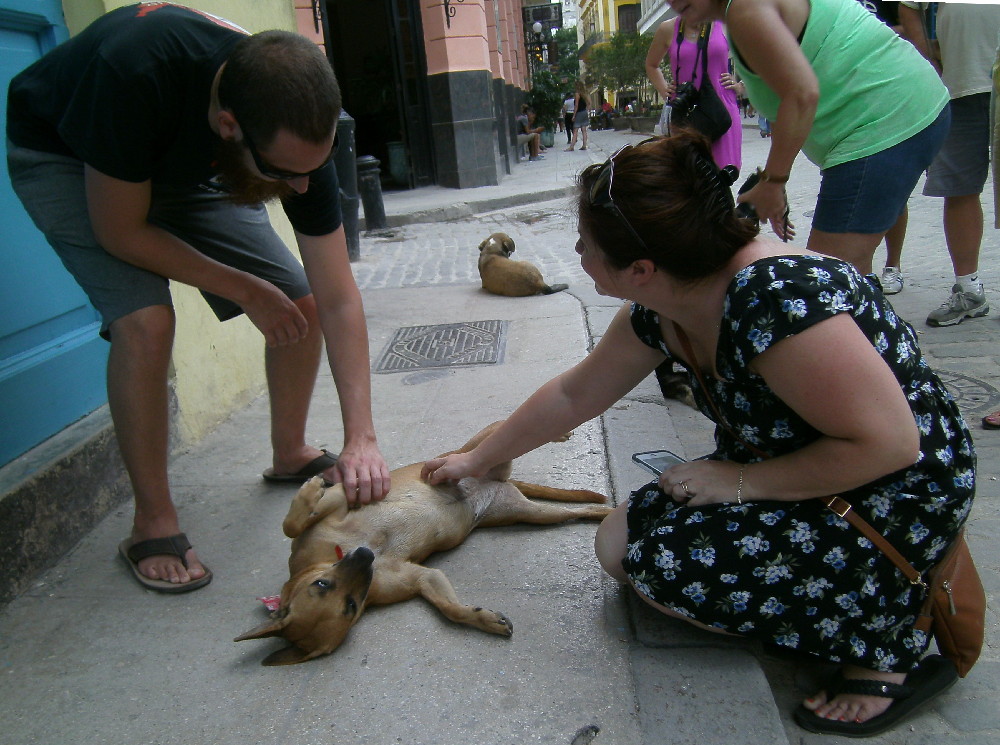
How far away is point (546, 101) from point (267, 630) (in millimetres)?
27746

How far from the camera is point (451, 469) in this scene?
8.79 feet

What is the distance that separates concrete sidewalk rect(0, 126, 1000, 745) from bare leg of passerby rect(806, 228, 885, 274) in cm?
95

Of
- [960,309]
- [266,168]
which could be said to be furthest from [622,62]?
[266,168]

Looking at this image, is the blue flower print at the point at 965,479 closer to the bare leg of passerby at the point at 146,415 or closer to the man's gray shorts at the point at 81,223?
the bare leg of passerby at the point at 146,415

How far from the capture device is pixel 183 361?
3.62 m

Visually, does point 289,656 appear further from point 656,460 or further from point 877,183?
point 877,183

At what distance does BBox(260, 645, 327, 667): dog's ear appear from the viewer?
7.11ft

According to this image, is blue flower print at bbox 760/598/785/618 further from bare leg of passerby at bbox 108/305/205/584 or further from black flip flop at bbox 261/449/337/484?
black flip flop at bbox 261/449/337/484

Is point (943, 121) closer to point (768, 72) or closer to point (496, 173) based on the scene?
point (768, 72)

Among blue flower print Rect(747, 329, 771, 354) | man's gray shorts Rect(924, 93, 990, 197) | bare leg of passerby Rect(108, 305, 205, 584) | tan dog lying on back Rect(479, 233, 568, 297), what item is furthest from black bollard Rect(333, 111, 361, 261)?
blue flower print Rect(747, 329, 771, 354)

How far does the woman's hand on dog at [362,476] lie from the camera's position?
2.54 metres

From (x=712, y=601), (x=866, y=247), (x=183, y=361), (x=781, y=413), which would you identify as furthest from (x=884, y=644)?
(x=183, y=361)

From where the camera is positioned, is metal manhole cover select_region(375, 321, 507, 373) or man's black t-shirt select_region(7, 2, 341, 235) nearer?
man's black t-shirt select_region(7, 2, 341, 235)

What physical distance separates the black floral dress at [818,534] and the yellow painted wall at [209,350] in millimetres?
2396
